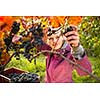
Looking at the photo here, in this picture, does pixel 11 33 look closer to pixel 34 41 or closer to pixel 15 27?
pixel 15 27

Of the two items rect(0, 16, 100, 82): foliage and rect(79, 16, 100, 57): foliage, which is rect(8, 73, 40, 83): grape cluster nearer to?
rect(0, 16, 100, 82): foliage

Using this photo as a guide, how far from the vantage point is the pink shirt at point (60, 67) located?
163 centimetres

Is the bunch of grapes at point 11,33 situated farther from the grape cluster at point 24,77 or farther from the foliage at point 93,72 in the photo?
the foliage at point 93,72

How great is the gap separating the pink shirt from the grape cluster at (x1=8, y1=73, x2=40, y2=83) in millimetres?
93

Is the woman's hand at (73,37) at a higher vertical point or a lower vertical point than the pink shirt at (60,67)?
higher

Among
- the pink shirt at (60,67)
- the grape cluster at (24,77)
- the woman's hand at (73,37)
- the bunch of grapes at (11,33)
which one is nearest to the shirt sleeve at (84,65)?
the pink shirt at (60,67)

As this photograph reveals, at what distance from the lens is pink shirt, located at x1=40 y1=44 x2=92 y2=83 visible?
64.4 inches

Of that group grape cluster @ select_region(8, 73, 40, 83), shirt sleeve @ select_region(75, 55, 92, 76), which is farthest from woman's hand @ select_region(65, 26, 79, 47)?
grape cluster @ select_region(8, 73, 40, 83)

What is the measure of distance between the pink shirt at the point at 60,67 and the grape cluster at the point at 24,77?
3.6 inches
